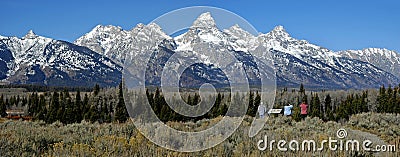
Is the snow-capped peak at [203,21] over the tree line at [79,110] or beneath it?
over

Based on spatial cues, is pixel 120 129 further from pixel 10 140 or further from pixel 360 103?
pixel 360 103

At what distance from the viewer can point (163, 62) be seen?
9.98 meters

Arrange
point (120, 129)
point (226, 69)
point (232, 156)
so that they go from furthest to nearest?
point (120, 129), point (226, 69), point (232, 156)

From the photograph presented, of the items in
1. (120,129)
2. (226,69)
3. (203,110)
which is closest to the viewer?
(226,69)

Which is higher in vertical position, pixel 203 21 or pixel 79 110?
pixel 203 21

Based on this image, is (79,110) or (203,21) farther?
(79,110)

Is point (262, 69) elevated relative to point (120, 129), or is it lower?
elevated

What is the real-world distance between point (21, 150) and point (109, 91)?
365 ft

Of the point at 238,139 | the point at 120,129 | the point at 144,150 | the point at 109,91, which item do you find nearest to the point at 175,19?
the point at 144,150

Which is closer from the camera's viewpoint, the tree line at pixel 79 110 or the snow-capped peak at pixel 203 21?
the snow-capped peak at pixel 203 21

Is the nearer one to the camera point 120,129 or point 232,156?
point 232,156

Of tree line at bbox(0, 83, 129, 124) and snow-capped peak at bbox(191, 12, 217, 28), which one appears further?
tree line at bbox(0, 83, 129, 124)

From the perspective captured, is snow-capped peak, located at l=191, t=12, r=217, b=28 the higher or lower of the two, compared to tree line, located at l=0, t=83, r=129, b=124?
higher

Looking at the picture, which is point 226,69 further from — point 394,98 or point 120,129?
point 394,98
